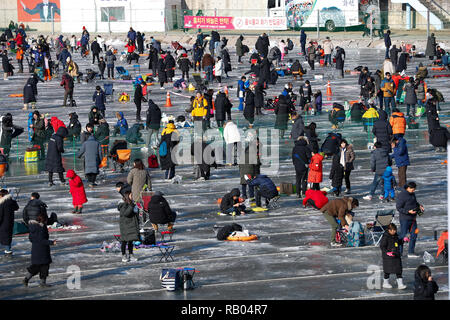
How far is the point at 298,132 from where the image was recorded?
28.3 m

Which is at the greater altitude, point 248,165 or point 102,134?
point 102,134

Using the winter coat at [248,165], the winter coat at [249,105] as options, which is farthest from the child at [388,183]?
the winter coat at [249,105]

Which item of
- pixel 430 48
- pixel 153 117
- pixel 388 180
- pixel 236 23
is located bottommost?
pixel 388 180

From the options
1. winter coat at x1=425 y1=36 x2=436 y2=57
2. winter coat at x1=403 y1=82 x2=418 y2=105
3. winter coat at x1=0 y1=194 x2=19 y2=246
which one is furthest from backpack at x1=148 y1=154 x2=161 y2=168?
winter coat at x1=425 y1=36 x2=436 y2=57

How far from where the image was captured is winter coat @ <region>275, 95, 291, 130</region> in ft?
104

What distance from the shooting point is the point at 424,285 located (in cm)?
1427

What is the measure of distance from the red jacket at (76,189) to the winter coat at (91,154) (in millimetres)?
2639

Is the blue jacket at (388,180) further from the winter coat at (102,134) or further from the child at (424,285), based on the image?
the winter coat at (102,134)

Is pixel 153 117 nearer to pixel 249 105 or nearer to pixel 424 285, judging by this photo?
pixel 249 105

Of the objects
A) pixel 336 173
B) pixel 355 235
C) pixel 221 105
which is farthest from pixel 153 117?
pixel 355 235

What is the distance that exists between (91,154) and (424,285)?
40.7 feet

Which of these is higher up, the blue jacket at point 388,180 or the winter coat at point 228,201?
the blue jacket at point 388,180

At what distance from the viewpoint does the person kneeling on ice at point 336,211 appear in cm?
1909

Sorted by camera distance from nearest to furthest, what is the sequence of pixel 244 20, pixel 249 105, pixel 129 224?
pixel 129 224 < pixel 249 105 < pixel 244 20
